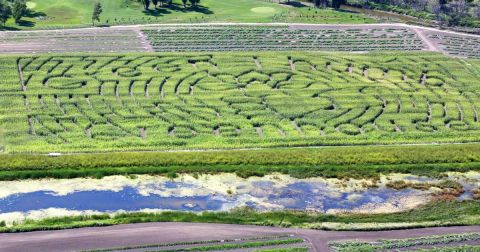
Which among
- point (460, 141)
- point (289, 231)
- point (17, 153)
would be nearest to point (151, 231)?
point (289, 231)

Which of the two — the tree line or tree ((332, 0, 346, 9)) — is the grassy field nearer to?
tree ((332, 0, 346, 9))

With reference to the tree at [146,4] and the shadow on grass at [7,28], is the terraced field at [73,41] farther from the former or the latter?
the tree at [146,4]

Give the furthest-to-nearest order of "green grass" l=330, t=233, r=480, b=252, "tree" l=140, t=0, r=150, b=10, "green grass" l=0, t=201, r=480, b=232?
"tree" l=140, t=0, r=150, b=10 → "green grass" l=0, t=201, r=480, b=232 → "green grass" l=330, t=233, r=480, b=252

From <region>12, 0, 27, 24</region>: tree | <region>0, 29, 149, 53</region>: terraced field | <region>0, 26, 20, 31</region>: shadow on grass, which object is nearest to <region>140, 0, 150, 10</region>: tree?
<region>0, 29, 149, 53</region>: terraced field

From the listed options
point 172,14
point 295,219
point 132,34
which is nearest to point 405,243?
point 295,219

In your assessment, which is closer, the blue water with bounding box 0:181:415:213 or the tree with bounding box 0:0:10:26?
the blue water with bounding box 0:181:415:213

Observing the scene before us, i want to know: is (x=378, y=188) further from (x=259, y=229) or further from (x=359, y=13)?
(x=359, y=13)
